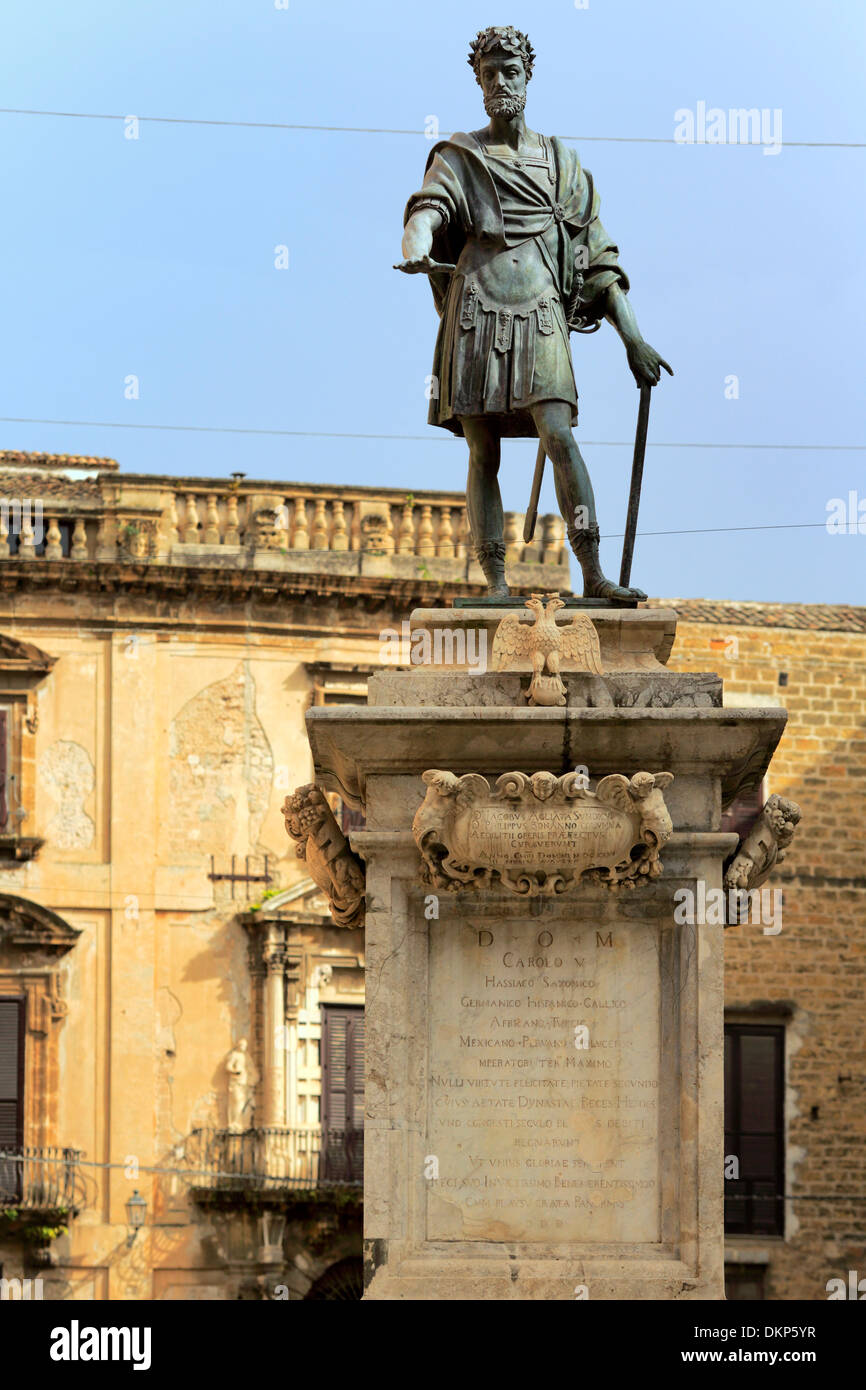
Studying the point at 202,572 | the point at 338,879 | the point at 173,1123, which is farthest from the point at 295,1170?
the point at 338,879

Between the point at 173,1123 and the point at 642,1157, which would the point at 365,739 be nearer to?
the point at 642,1157

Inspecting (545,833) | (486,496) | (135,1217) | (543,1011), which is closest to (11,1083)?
(135,1217)

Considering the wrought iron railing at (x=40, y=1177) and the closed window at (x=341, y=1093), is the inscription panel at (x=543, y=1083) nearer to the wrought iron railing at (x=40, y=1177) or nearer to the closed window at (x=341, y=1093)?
the closed window at (x=341, y=1093)

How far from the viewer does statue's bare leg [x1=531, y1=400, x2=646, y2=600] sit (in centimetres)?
988

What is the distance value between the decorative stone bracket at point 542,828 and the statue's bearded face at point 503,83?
9.68 feet

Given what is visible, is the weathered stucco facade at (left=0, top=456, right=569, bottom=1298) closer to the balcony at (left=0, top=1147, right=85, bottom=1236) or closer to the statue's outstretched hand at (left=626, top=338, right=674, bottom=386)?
the balcony at (left=0, top=1147, right=85, bottom=1236)

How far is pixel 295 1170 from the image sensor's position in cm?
2745

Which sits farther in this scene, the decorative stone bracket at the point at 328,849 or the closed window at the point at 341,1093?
the closed window at the point at 341,1093

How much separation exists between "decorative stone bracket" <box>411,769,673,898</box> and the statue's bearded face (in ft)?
9.68

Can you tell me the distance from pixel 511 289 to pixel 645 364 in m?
0.65

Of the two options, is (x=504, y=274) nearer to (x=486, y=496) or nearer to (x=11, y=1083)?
(x=486, y=496)

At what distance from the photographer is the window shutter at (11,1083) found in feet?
89.7

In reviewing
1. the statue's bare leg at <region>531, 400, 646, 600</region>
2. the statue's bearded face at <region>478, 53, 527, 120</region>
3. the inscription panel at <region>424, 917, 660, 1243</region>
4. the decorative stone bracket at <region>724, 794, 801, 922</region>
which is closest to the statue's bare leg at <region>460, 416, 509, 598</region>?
the statue's bare leg at <region>531, 400, 646, 600</region>

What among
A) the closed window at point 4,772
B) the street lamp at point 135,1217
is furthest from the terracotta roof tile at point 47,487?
the street lamp at point 135,1217
